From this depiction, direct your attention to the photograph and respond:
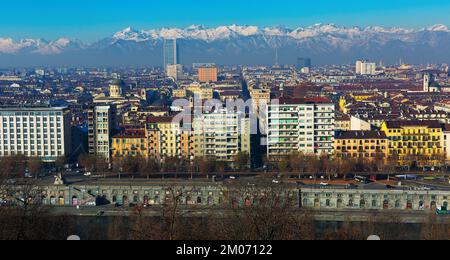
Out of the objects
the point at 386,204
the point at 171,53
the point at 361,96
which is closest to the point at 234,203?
the point at 386,204

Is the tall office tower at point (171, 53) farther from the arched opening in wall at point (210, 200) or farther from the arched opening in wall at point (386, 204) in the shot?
the arched opening in wall at point (386, 204)

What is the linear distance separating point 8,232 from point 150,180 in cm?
596

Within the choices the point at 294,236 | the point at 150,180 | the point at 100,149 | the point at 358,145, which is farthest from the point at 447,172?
the point at 294,236

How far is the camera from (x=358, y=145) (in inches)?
448

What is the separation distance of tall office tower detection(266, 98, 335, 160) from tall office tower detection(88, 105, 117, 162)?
3078 mm

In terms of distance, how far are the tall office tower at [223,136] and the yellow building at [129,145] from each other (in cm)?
109

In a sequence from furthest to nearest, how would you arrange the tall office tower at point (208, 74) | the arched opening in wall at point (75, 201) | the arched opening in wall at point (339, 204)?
the tall office tower at point (208, 74)
the arched opening in wall at point (75, 201)
the arched opening in wall at point (339, 204)

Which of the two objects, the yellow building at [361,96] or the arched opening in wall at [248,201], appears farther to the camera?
the yellow building at [361,96]

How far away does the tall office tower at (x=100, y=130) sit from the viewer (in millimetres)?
11344

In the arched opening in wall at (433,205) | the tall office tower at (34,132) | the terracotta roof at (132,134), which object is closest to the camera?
the arched opening in wall at (433,205)

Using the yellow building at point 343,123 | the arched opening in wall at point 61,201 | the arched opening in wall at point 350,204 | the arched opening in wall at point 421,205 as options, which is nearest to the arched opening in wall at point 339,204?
the arched opening in wall at point 350,204

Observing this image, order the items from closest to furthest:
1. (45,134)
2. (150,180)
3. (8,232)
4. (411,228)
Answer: (8,232) < (411,228) < (150,180) < (45,134)
